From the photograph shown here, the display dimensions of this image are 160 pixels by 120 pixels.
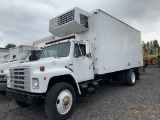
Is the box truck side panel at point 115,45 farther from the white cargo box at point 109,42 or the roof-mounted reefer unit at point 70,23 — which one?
the roof-mounted reefer unit at point 70,23

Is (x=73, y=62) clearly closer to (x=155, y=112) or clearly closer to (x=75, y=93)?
(x=75, y=93)

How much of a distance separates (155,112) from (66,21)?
4534mm

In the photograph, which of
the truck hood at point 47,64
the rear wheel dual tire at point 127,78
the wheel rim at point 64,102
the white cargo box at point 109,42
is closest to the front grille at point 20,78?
the truck hood at point 47,64

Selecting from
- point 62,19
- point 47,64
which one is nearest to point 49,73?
point 47,64

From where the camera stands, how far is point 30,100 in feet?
14.3

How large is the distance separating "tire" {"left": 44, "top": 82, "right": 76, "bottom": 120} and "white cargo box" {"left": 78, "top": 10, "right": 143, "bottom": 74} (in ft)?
6.72

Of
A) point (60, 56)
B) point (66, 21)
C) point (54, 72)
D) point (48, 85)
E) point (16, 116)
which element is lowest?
point (16, 116)

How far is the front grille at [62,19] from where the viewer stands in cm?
646

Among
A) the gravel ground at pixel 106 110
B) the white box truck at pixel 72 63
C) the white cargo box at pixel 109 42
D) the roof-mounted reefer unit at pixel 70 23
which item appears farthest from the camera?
the white cargo box at pixel 109 42

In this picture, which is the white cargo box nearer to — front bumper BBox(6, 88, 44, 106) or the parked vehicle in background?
front bumper BBox(6, 88, 44, 106)

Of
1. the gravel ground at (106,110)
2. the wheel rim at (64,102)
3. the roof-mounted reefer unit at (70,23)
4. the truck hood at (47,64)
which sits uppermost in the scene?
the roof-mounted reefer unit at (70,23)

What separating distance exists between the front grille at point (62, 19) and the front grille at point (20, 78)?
9.22 feet

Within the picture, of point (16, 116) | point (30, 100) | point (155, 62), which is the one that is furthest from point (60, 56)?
point (155, 62)

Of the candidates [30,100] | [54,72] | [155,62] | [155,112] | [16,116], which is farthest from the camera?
[155,62]
